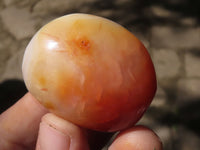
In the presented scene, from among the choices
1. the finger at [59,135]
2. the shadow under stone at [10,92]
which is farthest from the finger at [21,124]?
the shadow under stone at [10,92]

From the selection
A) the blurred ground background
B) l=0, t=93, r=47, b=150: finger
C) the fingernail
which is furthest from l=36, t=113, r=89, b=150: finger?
the blurred ground background

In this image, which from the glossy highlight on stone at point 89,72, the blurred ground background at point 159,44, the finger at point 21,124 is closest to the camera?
the glossy highlight on stone at point 89,72

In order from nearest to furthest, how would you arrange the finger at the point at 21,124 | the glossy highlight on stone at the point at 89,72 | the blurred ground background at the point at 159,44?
1. the glossy highlight on stone at the point at 89,72
2. the finger at the point at 21,124
3. the blurred ground background at the point at 159,44

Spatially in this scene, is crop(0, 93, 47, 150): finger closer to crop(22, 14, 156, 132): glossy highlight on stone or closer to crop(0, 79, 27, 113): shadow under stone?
crop(22, 14, 156, 132): glossy highlight on stone

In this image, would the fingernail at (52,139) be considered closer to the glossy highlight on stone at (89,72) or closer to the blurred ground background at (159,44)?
the glossy highlight on stone at (89,72)

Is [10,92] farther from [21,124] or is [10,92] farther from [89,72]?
[89,72]
